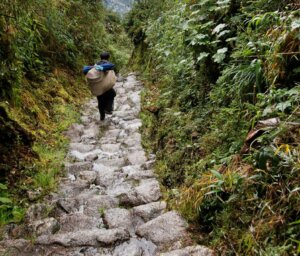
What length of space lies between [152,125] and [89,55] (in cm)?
Result: 784

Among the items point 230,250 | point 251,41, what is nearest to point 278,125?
point 230,250

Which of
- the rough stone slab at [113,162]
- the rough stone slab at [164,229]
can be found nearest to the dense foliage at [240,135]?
the rough stone slab at [164,229]

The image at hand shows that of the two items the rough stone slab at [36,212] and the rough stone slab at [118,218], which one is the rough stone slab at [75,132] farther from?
the rough stone slab at [118,218]

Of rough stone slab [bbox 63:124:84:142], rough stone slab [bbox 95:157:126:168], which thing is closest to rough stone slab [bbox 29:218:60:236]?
rough stone slab [bbox 95:157:126:168]

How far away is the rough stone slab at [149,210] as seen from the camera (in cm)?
401

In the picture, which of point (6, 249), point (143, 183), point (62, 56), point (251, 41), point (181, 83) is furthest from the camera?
point (62, 56)

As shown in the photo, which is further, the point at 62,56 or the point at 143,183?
the point at 62,56

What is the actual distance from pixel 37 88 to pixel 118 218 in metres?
5.52

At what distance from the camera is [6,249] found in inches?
134

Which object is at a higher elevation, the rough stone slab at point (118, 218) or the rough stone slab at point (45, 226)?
the rough stone slab at point (118, 218)

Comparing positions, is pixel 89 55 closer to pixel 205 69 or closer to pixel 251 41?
pixel 205 69

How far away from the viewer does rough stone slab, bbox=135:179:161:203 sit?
4.44 meters

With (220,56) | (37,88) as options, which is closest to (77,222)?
(220,56)

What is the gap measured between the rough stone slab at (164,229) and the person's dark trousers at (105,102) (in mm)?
5511
